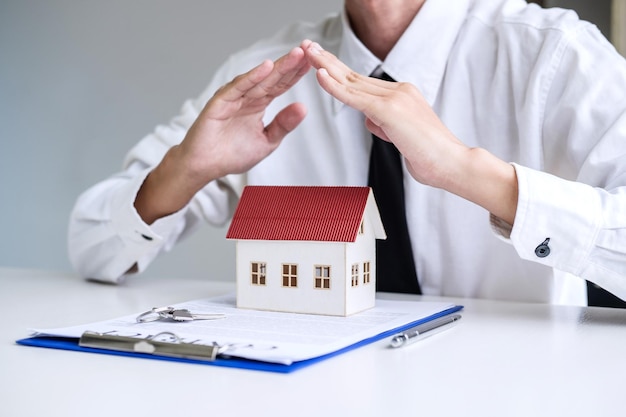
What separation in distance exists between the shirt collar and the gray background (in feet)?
5.15

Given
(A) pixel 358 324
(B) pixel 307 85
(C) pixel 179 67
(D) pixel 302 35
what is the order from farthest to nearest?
(C) pixel 179 67 < (D) pixel 302 35 < (B) pixel 307 85 < (A) pixel 358 324

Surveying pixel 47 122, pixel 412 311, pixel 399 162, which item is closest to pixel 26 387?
pixel 412 311

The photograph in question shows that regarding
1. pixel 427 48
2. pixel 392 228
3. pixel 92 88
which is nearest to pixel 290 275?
pixel 392 228

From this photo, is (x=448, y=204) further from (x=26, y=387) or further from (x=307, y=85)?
(x=26, y=387)

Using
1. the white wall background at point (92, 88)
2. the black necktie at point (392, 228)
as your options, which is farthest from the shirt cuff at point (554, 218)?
the white wall background at point (92, 88)

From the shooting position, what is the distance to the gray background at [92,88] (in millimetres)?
3014

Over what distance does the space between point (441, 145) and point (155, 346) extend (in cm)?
45

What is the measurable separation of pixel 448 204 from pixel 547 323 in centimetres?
43

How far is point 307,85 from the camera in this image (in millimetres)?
1552

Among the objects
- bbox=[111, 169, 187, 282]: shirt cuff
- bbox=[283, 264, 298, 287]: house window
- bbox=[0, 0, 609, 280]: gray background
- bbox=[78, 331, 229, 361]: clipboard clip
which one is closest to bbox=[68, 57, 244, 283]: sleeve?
bbox=[111, 169, 187, 282]: shirt cuff

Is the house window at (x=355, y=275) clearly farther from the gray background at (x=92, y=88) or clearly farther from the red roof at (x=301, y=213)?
the gray background at (x=92, y=88)

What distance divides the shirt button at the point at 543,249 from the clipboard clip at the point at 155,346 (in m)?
0.46

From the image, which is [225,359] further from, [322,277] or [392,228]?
[392,228]

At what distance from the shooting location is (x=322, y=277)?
37.9 inches
